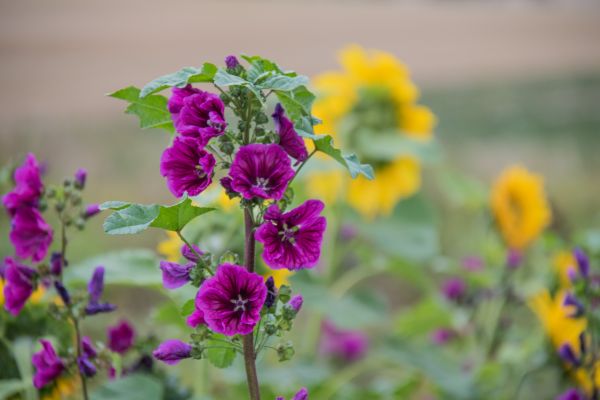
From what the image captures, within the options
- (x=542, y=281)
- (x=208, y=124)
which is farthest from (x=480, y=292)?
(x=208, y=124)

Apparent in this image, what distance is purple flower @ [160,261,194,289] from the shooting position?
369mm

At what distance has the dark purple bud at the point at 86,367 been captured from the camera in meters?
0.44

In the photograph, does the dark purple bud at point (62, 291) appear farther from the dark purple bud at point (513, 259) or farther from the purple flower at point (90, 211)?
the dark purple bud at point (513, 259)

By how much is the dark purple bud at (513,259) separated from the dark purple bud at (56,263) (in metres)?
0.51

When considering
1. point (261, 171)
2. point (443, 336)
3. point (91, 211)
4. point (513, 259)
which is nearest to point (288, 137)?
point (261, 171)

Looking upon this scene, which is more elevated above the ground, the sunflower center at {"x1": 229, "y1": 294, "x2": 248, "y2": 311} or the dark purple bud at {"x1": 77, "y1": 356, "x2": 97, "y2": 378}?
the sunflower center at {"x1": 229, "y1": 294, "x2": 248, "y2": 311}

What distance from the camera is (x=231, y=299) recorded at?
13.8 inches

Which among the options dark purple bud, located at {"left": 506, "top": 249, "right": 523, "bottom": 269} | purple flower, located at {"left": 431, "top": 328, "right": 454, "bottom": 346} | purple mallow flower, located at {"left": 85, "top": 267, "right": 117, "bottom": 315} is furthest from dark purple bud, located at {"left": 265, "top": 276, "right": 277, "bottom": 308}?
purple flower, located at {"left": 431, "top": 328, "right": 454, "bottom": 346}

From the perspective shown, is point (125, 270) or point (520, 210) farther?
point (520, 210)

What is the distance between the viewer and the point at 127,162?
1.80m

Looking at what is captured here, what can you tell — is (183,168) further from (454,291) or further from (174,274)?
(454,291)

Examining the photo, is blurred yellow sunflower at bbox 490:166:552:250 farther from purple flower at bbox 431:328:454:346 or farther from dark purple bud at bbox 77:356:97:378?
dark purple bud at bbox 77:356:97:378

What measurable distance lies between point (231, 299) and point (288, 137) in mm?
80

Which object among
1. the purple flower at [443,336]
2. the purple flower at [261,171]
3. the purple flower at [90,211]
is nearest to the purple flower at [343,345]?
the purple flower at [443,336]
